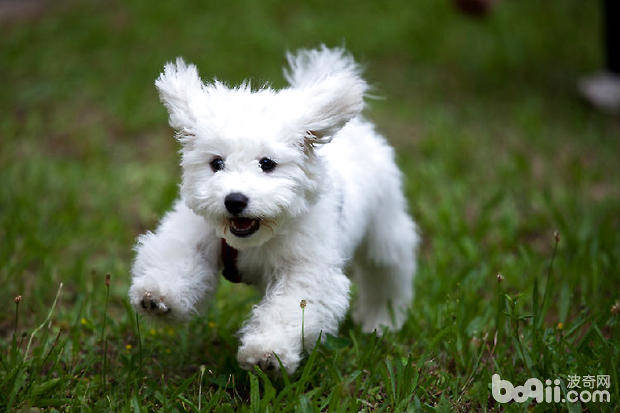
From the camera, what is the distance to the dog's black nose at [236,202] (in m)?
2.25

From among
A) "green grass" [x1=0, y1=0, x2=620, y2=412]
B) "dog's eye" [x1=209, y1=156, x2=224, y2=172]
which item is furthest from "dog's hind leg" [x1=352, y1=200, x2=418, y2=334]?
"dog's eye" [x1=209, y1=156, x2=224, y2=172]

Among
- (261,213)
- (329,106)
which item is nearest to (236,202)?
(261,213)

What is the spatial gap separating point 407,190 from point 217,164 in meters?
3.06

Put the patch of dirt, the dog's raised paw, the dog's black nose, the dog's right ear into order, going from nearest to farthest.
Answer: the dog's black nose → the dog's raised paw → the dog's right ear → the patch of dirt

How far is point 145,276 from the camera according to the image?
2441 millimetres

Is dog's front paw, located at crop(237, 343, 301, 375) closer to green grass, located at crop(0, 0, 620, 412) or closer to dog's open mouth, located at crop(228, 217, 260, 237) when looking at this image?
green grass, located at crop(0, 0, 620, 412)

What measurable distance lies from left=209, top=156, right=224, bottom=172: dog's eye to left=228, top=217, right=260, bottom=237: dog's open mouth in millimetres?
202

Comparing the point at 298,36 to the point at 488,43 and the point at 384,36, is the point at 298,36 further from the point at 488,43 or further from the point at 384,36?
the point at 488,43

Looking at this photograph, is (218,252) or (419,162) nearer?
(218,252)

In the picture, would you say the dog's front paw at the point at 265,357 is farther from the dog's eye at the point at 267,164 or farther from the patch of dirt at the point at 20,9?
the patch of dirt at the point at 20,9

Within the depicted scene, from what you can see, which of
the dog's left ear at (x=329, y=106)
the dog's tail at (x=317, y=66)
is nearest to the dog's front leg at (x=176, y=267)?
the dog's left ear at (x=329, y=106)

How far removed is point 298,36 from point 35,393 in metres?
6.86

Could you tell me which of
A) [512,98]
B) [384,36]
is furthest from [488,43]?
[512,98]

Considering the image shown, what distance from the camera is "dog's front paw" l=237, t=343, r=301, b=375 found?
229cm
